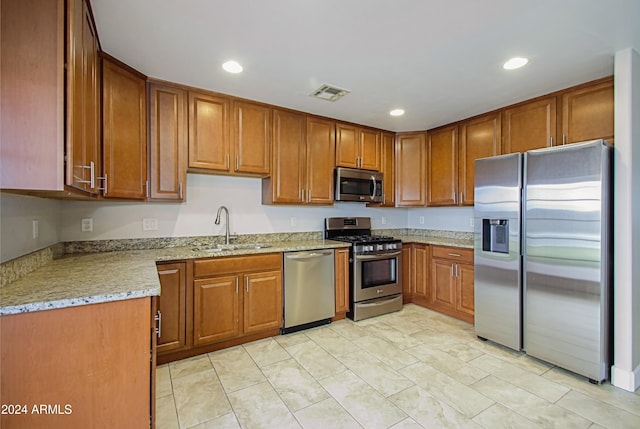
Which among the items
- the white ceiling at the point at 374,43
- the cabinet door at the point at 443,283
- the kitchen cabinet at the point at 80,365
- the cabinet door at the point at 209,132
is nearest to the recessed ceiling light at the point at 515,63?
the white ceiling at the point at 374,43

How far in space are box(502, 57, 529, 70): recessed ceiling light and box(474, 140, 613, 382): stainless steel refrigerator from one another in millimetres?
718

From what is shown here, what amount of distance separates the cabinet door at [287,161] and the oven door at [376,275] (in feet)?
3.42

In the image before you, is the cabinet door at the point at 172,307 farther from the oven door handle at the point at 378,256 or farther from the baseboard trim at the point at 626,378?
the baseboard trim at the point at 626,378

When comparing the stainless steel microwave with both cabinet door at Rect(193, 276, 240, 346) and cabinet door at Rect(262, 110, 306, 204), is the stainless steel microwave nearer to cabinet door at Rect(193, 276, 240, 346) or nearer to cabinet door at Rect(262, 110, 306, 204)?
cabinet door at Rect(262, 110, 306, 204)

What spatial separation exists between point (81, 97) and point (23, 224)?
815 mm

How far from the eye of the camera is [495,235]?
282 cm

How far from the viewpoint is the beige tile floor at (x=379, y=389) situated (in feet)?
5.91

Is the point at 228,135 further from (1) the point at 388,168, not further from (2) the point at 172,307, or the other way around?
(1) the point at 388,168

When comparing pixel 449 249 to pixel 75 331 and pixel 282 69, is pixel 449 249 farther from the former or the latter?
pixel 75 331

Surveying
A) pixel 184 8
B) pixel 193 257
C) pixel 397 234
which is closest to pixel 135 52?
pixel 184 8

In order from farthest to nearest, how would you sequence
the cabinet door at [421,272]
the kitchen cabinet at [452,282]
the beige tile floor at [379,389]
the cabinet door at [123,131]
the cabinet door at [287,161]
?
the cabinet door at [421,272] → the kitchen cabinet at [452,282] → the cabinet door at [287,161] → the cabinet door at [123,131] → the beige tile floor at [379,389]

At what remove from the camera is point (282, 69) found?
2361 millimetres

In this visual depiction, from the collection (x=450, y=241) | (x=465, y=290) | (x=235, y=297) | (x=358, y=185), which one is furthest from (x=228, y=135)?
(x=465, y=290)

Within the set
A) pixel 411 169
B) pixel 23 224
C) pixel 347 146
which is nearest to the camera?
pixel 23 224
